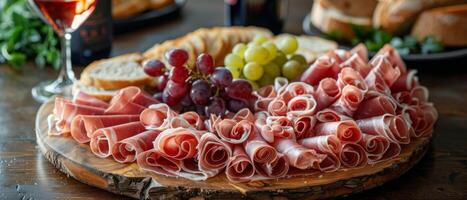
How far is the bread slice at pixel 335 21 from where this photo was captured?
7.40 ft

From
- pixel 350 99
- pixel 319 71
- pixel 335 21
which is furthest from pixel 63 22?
pixel 335 21

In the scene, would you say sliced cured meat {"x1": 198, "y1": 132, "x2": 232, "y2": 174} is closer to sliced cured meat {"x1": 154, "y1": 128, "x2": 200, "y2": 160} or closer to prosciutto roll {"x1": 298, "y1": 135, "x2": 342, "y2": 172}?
sliced cured meat {"x1": 154, "y1": 128, "x2": 200, "y2": 160}

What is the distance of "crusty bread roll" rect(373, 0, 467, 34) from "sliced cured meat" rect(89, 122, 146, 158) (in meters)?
1.05

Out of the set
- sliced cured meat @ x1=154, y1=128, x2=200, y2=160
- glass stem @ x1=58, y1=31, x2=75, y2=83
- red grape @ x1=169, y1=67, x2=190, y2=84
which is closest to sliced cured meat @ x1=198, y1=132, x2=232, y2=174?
sliced cured meat @ x1=154, y1=128, x2=200, y2=160

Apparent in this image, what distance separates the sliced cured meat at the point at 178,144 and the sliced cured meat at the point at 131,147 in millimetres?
35

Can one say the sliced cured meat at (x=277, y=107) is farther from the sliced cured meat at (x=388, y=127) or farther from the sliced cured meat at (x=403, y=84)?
the sliced cured meat at (x=403, y=84)

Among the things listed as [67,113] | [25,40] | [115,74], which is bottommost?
[25,40]

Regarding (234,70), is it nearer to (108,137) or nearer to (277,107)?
(277,107)

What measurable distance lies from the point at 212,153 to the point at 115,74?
56 cm

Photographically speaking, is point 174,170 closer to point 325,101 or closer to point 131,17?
point 325,101

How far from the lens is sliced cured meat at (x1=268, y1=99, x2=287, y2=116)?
1.45m

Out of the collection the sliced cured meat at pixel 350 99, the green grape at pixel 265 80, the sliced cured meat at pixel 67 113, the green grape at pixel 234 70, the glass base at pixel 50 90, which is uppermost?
the sliced cured meat at pixel 350 99

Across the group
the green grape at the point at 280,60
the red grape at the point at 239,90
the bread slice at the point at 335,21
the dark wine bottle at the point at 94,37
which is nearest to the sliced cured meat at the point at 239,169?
the red grape at the point at 239,90

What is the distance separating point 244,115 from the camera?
1479 millimetres
